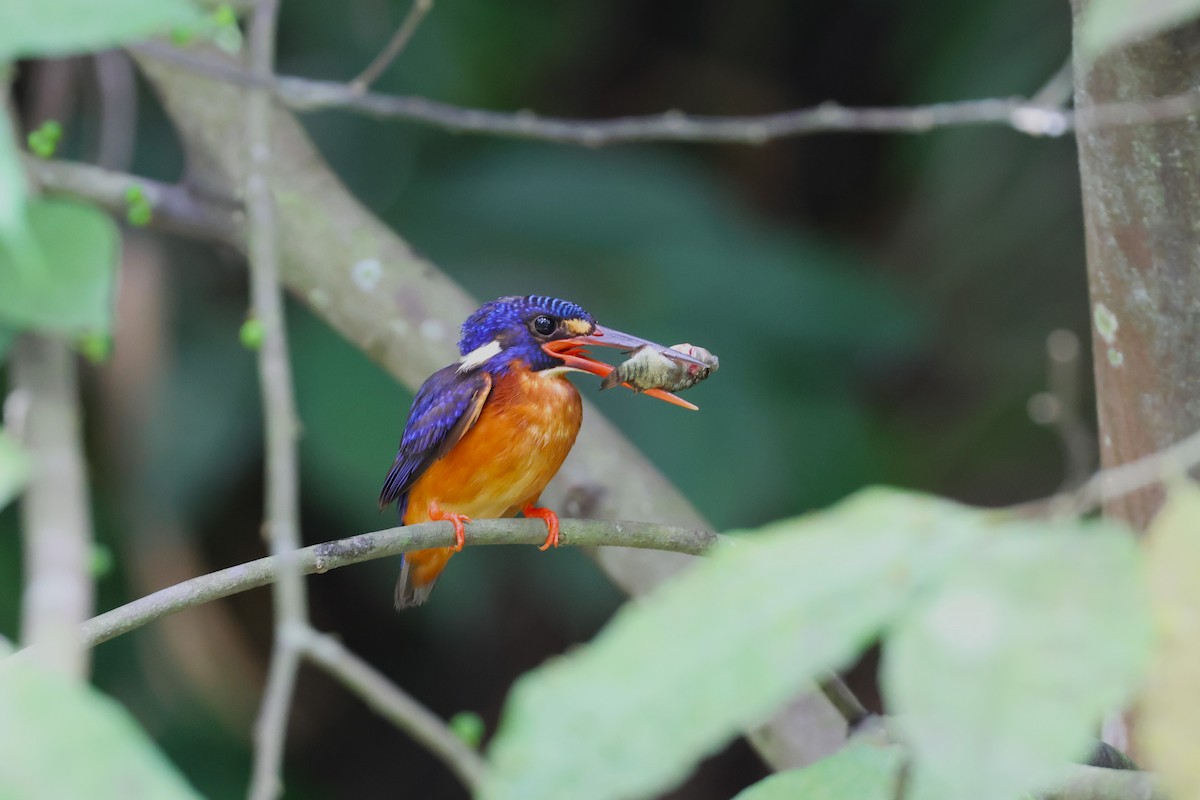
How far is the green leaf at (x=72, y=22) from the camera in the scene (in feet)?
2.11

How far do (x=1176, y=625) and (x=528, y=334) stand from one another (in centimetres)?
234

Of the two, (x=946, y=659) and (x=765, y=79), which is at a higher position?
(x=765, y=79)

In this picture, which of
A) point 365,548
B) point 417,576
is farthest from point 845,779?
point 417,576

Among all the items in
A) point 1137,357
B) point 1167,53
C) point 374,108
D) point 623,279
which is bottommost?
point 1137,357

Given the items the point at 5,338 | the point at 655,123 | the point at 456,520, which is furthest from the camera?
the point at 456,520

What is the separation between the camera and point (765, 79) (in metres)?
4.62

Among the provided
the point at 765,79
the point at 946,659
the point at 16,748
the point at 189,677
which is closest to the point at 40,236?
the point at 16,748

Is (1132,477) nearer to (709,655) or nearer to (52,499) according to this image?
(709,655)

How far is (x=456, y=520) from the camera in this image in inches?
97.8

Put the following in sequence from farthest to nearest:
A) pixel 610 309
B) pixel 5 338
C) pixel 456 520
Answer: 1. pixel 610 309
2. pixel 456 520
3. pixel 5 338

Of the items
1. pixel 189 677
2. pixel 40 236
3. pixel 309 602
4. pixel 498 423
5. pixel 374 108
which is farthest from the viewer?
pixel 309 602

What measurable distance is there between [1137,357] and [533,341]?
4.42ft

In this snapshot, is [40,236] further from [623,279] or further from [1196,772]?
[623,279]

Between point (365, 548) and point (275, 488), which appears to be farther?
point (365, 548)
